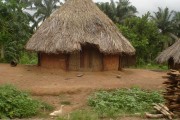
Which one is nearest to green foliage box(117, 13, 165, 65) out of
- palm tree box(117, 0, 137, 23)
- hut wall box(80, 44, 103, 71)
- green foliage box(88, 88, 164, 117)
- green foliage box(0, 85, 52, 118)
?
palm tree box(117, 0, 137, 23)

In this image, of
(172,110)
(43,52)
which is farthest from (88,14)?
(172,110)

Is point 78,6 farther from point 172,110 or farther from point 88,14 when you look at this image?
point 172,110

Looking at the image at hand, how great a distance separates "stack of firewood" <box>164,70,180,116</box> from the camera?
10.4 metres

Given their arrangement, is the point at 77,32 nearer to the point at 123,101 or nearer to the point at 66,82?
the point at 66,82

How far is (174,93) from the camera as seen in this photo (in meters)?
10.6

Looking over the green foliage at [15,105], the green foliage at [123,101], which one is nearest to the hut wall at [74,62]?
the green foliage at [123,101]

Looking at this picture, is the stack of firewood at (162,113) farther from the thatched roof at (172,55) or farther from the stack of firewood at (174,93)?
the thatched roof at (172,55)

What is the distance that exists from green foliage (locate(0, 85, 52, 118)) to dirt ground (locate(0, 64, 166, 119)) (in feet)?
3.61

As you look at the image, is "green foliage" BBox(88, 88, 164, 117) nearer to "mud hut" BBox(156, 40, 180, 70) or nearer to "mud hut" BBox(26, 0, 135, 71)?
"mud hut" BBox(26, 0, 135, 71)

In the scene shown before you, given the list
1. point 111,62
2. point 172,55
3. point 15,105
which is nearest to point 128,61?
point 172,55

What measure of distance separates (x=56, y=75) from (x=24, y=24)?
7836mm

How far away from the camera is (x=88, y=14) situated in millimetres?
18391

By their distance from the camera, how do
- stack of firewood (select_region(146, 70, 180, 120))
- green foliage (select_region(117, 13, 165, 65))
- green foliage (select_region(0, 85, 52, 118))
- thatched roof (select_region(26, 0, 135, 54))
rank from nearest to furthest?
green foliage (select_region(0, 85, 52, 118)) < stack of firewood (select_region(146, 70, 180, 120)) < thatched roof (select_region(26, 0, 135, 54)) < green foliage (select_region(117, 13, 165, 65))

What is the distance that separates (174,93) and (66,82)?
16.6ft
